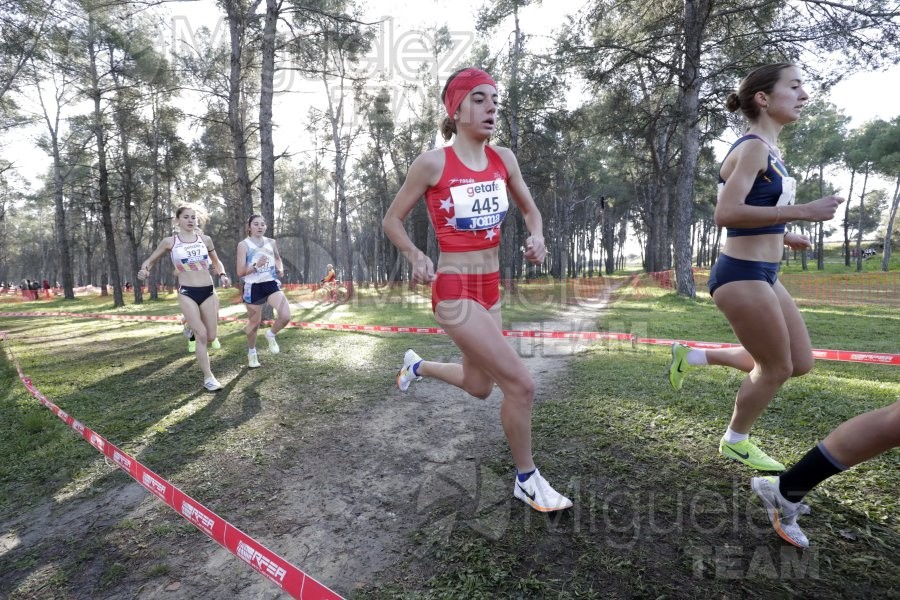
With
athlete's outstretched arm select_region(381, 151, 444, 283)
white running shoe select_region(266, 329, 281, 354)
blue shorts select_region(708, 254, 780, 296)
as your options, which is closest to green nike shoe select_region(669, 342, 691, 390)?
blue shorts select_region(708, 254, 780, 296)

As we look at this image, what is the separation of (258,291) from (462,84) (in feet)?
16.7

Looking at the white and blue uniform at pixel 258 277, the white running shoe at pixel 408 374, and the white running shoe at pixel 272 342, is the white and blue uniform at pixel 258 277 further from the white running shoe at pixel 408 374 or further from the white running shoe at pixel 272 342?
the white running shoe at pixel 408 374

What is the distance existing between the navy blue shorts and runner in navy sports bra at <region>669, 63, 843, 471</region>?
19.3 feet

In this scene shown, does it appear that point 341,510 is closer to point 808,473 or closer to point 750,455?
point 808,473

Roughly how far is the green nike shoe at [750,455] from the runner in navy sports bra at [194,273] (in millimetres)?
5471

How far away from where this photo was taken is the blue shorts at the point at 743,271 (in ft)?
8.35

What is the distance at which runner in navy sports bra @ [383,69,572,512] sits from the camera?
98.2 inches

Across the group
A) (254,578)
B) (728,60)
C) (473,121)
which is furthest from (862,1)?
(254,578)

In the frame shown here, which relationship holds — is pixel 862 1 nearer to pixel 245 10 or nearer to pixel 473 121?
pixel 473 121

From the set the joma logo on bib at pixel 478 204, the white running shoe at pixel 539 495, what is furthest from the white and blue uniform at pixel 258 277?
the white running shoe at pixel 539 495

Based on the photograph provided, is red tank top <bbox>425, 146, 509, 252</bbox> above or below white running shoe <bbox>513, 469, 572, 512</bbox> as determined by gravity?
above

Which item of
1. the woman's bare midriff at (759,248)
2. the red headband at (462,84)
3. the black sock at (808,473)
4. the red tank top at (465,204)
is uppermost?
the red headband at (462,84)

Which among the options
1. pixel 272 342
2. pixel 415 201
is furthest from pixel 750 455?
pixel 272 342

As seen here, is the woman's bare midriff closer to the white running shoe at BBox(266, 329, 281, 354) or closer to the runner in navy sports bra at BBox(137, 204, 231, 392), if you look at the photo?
the runner in navy sports bra at BBox(137, 204, 231, 392)
